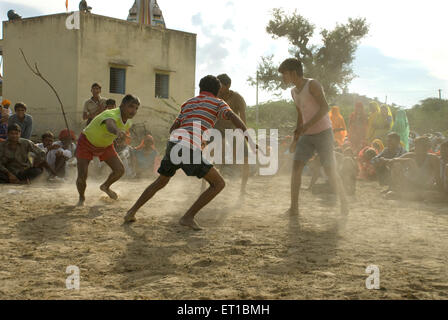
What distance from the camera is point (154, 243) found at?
404 centimetres

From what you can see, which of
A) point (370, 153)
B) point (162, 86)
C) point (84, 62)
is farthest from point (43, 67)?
point (370, 153)

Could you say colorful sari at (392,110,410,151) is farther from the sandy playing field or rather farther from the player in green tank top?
the player in green tank top

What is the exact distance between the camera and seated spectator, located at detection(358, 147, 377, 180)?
32.1 ft

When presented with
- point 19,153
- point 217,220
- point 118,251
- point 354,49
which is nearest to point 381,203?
point 217,220

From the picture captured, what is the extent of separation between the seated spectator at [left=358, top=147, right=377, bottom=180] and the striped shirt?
6.02 meters

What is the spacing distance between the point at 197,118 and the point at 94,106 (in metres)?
5.32

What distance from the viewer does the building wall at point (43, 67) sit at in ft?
56.4

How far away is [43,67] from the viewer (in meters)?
17.8

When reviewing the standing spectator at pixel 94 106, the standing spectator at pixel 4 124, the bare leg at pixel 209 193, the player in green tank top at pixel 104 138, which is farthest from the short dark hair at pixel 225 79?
the standing spectator at pixel 4 124

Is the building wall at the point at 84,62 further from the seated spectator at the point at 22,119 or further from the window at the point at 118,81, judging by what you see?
the seated spectator at the point at 22,119

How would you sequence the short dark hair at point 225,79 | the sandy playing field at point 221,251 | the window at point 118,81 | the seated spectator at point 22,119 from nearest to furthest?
the sandy playing field at point 221,251 → the short dark hair at point 225,79 → the seated spectator at point 22,119 → the window at point 118,81

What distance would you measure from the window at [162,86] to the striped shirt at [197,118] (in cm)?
1541

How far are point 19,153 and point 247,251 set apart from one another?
5910 mm

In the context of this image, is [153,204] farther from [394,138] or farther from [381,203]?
[394,138]
